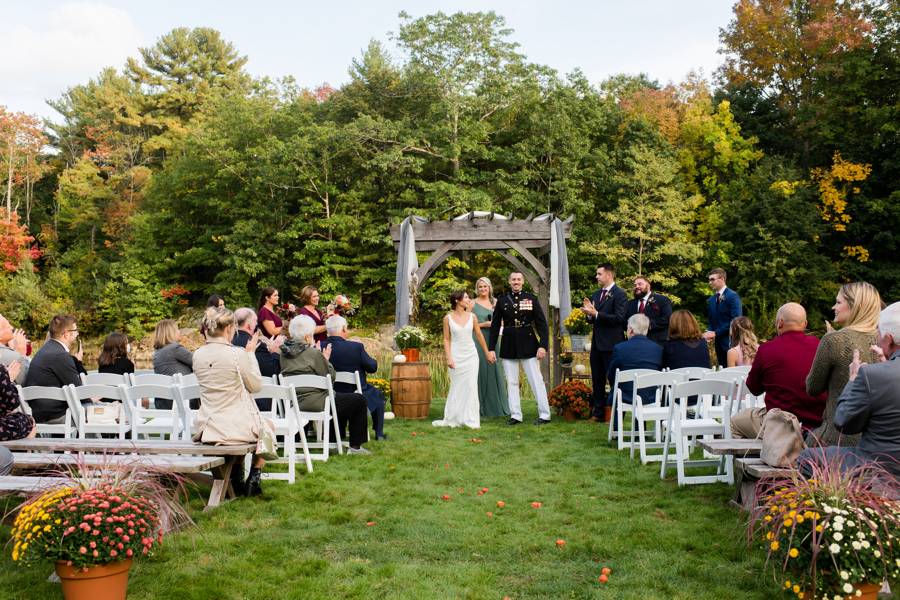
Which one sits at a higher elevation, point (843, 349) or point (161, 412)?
point (843, 349)

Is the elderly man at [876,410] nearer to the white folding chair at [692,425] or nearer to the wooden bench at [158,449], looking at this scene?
the white folding chair at [692,425]

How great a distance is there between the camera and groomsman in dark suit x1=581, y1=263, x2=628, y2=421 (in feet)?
31.5

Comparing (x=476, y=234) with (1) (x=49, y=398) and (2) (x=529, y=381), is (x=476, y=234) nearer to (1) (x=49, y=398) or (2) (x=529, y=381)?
(2) (x=529, y=381)

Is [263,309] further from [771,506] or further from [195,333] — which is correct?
[195,333]

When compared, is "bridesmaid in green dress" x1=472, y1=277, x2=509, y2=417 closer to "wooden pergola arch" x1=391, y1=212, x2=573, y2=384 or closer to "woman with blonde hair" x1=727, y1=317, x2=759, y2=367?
"wooden pergola arch" x1=391, y1=212, x2=573, y2=384

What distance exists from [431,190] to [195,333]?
9714 mm

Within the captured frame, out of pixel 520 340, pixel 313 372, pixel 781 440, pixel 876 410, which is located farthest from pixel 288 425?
pixel 876 410

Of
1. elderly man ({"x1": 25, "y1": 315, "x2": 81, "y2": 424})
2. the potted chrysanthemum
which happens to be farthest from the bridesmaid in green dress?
the potted chrysanthemum

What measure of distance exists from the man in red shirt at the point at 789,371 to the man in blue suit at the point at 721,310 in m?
4.11

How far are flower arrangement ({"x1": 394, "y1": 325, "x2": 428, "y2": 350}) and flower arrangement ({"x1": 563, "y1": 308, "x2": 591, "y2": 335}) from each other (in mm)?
2151

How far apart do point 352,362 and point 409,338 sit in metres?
2.59

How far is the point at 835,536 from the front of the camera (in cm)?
299

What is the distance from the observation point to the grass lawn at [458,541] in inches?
149

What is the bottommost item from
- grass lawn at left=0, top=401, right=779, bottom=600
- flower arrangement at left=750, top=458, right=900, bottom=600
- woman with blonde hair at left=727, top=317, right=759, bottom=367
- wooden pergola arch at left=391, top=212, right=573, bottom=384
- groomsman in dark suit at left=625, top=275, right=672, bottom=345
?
grass lawn at left=0, top=401, right=779, bottom=600
